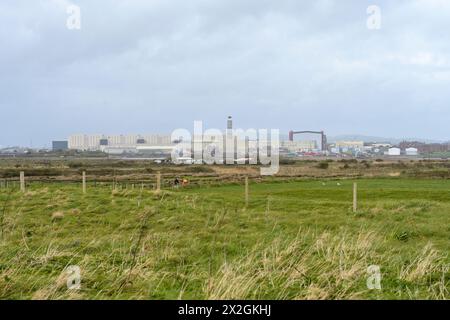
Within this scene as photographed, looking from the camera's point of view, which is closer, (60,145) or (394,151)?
(394,151)

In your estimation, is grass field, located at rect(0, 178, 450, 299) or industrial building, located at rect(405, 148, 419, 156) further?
industrial building, located at rect(405, 148, 419, 156)

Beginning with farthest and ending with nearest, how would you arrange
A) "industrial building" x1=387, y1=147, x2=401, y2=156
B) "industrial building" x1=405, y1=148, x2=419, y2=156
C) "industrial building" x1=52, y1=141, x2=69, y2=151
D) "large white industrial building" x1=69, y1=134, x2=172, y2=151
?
"industrial building" x1=52, y1=141, x2=69, y2=151 < "industrial building" x1=405, y1=148, x2=419, y2=156 < "industrial building" x1=387, y1=147, x2=401, y2=156 < "large white industrial building" x1=69, y1=134, x2=172, y2=151

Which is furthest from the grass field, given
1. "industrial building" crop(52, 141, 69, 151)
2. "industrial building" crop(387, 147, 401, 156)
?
"industrial building" crop(52, 141, 69, 151)

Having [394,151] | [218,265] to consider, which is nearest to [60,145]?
[394,151]

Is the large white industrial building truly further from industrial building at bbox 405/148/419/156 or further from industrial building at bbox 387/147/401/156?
industrial building at bbox 405/148/419/156

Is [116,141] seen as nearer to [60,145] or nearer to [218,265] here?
[60,145]

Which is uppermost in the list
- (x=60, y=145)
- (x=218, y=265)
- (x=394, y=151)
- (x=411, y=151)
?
(x=60, y=145)

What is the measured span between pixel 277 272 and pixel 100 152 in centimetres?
15677

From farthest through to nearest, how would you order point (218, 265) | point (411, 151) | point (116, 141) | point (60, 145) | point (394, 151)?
1. point (60, 145)
2. point (411, 151)
3. point (394, 151)
4. point (116, 141)
5. point (218, 265)

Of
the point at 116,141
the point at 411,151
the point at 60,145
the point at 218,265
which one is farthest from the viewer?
the point at 60,145

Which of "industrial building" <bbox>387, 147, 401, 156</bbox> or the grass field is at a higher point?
the grass field

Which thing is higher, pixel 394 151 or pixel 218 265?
pixel 218 265

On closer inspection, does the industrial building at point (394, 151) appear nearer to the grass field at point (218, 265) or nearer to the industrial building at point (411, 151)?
the industrial building at point (411, 151)
